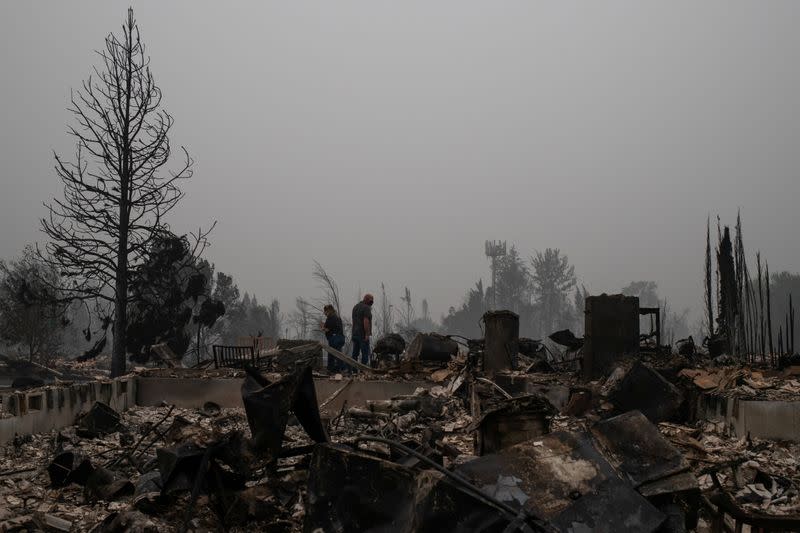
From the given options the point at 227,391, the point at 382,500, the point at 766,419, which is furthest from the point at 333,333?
the point at 382,500

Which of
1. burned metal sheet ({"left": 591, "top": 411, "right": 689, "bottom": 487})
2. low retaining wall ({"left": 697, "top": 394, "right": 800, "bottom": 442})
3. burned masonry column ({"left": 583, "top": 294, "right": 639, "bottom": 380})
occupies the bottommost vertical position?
low retaining wall ({"left": 697, "top": 394, "right": 800, "bottom": 442})

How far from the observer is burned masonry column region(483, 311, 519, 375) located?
11953mm

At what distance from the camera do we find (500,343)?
39.3 ft

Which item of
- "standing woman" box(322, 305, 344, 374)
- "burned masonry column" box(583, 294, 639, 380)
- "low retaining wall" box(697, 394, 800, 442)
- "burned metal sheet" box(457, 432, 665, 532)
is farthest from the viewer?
"standing woman" box(322, 305, 344, 374)

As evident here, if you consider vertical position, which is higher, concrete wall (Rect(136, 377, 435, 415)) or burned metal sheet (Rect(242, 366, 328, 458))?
burned metal sheet (Rect(242, 366, 328, 458))

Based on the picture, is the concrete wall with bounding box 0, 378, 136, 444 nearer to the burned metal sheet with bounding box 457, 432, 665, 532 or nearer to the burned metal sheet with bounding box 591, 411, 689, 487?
the burned metal sheet with bounding box 457, 432, 665, 532

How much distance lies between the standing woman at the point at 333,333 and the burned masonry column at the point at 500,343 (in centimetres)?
382

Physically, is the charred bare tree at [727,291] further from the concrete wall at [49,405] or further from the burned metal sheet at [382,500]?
the concrete wall at [49,405]

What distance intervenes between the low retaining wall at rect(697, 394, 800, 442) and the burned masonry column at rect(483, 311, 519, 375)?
4.72 metres

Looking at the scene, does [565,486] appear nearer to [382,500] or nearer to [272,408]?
[382,500]

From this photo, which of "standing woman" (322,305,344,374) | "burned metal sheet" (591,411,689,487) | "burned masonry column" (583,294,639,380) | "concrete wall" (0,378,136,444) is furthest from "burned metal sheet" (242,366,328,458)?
"standing woman" (322,305,344,374)

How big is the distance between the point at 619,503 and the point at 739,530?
922 millimetres

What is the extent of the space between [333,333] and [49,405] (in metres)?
6.61

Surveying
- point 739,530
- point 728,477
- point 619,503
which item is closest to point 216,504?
point 619,503
